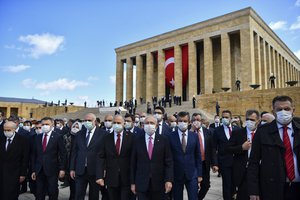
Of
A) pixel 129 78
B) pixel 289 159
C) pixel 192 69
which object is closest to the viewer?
pixel 289 159

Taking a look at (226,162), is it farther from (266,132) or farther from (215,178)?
(215,178)

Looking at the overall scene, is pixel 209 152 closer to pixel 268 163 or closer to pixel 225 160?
pixel 225 160

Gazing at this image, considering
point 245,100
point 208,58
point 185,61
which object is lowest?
point 245,100

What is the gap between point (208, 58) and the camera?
3061cm

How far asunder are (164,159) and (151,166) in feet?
0.87

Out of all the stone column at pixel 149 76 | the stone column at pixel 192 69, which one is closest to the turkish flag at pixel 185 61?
the stone column at pixel 192 69

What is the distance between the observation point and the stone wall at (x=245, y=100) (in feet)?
63.8

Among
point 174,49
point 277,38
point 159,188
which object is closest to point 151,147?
point 159,188

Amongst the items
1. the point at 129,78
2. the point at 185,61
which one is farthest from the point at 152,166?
the point at 129,78

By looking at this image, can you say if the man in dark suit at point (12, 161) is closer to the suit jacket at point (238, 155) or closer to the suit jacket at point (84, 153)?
the suit jacket at point (84, 153)

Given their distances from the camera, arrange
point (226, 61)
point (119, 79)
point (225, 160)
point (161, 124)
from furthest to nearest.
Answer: point (119, 79) → point (226, 61) → point (161, 124) → point (225, 160)

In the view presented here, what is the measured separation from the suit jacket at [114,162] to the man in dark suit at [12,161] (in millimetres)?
1839

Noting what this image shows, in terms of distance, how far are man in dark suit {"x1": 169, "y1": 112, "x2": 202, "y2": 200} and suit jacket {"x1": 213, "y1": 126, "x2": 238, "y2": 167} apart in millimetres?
765

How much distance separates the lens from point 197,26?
31531mm
